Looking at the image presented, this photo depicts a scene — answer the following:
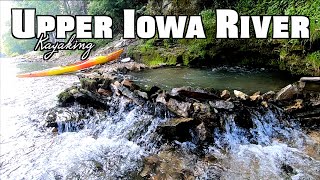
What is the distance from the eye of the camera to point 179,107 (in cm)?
610

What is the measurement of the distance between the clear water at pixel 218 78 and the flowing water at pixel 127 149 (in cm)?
206

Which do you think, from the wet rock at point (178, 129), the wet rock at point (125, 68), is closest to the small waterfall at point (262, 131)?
the wet rock at point (178, 129)

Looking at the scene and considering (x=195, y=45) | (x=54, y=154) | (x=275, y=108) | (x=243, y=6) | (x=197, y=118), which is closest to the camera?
(x=54, y=154)

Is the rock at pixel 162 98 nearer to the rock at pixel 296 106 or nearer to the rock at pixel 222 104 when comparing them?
the rock at pixel 222 104

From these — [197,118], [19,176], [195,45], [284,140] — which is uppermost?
[195,45]

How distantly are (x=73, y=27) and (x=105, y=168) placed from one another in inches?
261

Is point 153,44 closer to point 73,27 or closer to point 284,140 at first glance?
point 73,27

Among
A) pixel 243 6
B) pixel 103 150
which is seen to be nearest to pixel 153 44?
pixel 243 6

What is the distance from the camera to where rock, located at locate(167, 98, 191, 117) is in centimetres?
592

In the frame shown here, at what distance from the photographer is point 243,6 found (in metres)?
12.9

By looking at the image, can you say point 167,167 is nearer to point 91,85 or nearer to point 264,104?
point 264,104

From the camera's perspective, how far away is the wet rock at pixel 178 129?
549 cm

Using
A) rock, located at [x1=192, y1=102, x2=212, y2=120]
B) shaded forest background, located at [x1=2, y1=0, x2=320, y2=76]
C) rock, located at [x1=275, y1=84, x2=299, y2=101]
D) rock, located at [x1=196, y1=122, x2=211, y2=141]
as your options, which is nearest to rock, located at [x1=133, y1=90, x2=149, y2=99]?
rock, located at [x1=192, y1=102, x2=212, y2=120]

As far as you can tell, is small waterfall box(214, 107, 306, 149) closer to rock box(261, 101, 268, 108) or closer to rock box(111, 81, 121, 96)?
rock box(261, 101, 268, 108)
